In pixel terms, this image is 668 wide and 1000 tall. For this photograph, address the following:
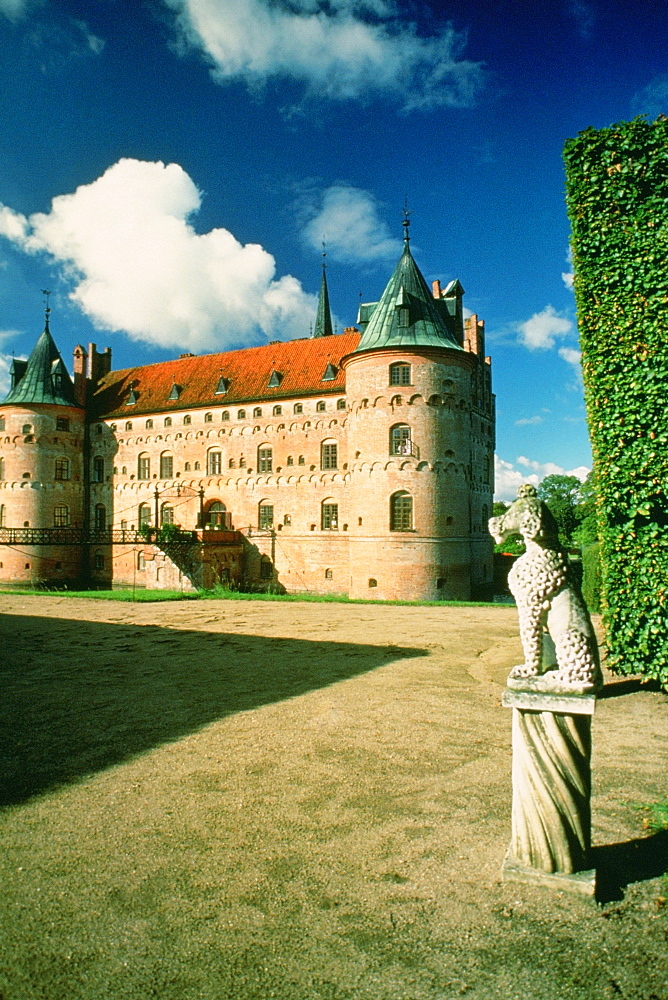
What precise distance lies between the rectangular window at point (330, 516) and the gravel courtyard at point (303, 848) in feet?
62.9

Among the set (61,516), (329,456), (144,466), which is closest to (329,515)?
(329,456)

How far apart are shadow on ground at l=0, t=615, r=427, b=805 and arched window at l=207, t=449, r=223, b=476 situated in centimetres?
1711

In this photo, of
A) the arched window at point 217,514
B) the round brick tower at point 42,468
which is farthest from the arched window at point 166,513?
the round brick tower at point 42,468

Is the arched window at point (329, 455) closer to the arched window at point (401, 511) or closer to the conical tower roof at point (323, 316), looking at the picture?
the arched window at point (401, 511)

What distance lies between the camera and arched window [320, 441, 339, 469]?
29266 millimetres

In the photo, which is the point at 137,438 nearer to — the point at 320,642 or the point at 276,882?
the point at 320,642

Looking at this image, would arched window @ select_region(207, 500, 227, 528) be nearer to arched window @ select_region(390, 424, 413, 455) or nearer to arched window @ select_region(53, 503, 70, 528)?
arched window @ select_region(53, 503, 70, 528)

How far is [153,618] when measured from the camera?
18.4 m

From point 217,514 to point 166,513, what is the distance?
3.79m

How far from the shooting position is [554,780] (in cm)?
407

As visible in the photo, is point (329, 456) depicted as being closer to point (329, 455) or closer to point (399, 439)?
point (329, 455)

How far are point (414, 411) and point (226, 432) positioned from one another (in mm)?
11177

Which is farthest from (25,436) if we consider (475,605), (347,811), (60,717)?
(347,811)

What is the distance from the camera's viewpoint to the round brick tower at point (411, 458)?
25.3m
